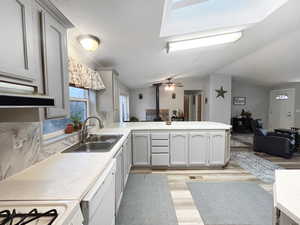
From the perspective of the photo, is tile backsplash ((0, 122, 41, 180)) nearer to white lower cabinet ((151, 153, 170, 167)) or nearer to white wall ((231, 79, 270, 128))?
Result: white lower cabinet ((151, 153, 170, 167))

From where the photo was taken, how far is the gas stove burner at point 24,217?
0.71 metres

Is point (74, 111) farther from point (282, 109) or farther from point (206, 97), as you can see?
point (282, 109)

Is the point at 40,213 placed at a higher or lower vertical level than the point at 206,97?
lower

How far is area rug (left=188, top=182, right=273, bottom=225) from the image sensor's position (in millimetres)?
1846

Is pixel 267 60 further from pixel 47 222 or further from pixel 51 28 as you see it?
pixel 47 222

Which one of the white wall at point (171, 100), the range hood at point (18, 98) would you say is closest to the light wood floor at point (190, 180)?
the range hood at point (18, 98)

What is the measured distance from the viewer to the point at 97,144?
2158 millimetres

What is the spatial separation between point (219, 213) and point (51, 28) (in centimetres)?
261

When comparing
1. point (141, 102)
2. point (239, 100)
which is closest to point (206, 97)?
point (239, 100)

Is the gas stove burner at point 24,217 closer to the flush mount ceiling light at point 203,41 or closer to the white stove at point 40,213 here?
the white stove at point 40,213

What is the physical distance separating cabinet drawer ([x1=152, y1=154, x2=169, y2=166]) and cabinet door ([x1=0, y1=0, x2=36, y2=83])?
2.67m

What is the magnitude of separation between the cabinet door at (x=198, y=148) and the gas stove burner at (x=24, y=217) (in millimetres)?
2730

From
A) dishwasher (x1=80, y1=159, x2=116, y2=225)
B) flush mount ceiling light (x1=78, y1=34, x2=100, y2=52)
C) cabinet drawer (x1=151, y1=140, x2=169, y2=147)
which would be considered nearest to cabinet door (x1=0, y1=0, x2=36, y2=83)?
dishwasher (x1=80, y1=159, x2=116, y2=225)

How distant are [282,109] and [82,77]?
8.39 m
